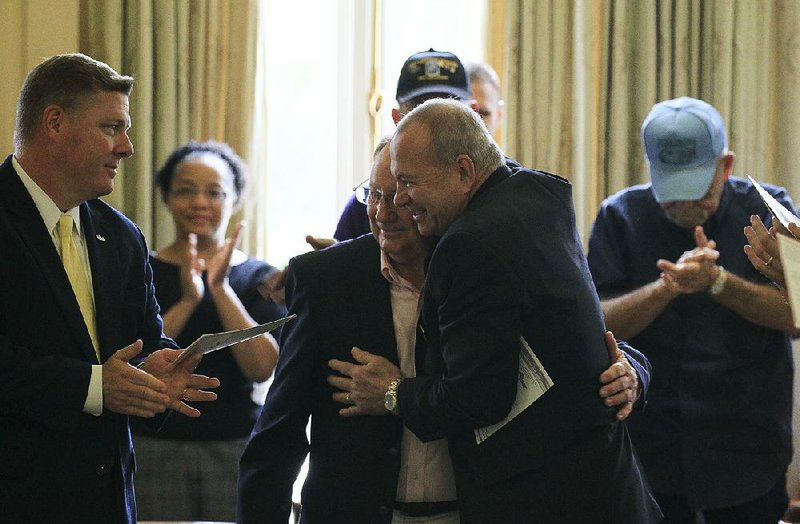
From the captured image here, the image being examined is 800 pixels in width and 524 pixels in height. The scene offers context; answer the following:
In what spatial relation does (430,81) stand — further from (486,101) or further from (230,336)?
(230,336)

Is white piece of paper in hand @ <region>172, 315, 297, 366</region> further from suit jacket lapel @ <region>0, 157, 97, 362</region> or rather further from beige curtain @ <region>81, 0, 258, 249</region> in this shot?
beige curtain @ <region>81, 0, 258, 249</region>

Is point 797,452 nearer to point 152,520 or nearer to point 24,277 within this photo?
point 152,520

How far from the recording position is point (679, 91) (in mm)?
4281

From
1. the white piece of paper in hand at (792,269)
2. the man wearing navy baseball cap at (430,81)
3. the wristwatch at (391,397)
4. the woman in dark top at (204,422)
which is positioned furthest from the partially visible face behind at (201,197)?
the white piece of paper in hand at (792,269)

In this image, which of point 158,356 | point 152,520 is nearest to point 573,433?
point 158,356

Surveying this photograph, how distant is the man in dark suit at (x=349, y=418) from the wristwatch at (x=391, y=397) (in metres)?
0.10

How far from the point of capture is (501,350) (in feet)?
6.49

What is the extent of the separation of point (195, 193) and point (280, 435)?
1362 millimetres

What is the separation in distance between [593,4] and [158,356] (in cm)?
266

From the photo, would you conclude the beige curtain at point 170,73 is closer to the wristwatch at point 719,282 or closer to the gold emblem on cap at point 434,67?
the gold emblem on cap at point 434,67

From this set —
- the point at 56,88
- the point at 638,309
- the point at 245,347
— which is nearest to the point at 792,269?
A: the point at 638,309

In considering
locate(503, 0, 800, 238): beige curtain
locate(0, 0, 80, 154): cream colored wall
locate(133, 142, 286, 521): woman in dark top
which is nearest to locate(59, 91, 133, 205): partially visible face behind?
locate(133, 142, 286, 521): woman in dark top

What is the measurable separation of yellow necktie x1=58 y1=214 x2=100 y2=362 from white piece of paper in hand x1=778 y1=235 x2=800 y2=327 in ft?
4.62

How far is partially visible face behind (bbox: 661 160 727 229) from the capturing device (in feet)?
10.1
